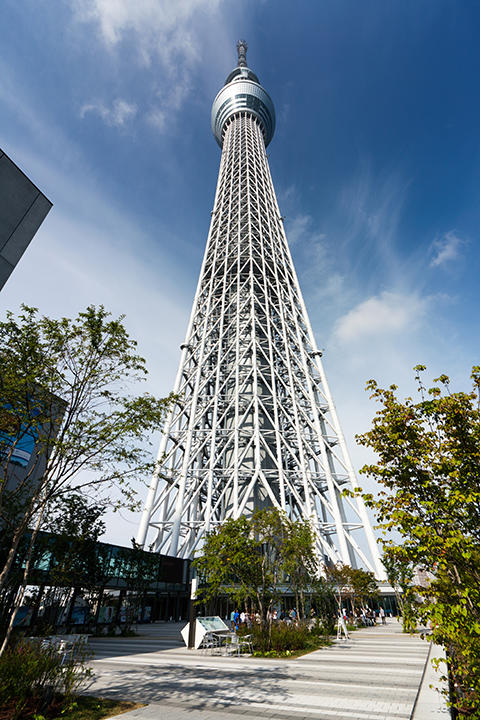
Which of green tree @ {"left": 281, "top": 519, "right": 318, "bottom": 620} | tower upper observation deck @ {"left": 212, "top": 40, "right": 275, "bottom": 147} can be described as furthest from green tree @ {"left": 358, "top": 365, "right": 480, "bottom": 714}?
tower upper observation deck @ {"left": 212, "top": 40, "right": 275, "bottom": 147}

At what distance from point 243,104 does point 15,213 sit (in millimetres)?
79297

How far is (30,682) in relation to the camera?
6.55m

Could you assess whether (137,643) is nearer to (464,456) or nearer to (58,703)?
(58,703)

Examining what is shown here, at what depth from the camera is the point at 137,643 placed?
17.7 meters

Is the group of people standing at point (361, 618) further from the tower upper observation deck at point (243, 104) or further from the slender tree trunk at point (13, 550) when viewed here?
the tower upper observation deck at point (243, 104)

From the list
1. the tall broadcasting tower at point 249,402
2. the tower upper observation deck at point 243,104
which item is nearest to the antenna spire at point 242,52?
the tower upper observation deck at point 243,104

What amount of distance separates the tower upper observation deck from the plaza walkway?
83.1 meters

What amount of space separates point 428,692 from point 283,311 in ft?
132

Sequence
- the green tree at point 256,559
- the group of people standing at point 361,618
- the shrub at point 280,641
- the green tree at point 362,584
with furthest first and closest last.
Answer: the group of people standing at point 361,618
the green tree at point 362,584
the green tree at point 256,559
the shrub at point 280,641

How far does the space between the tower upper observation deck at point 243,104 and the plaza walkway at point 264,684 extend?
83082mm

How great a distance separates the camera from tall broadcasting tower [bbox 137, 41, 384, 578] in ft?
110

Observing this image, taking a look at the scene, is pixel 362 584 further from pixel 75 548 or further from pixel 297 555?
pixel 75 548

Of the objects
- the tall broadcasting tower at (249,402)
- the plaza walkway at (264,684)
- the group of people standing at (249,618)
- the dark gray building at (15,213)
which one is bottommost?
the plaza walkway at (264,684)

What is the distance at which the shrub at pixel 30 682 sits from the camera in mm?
6181
